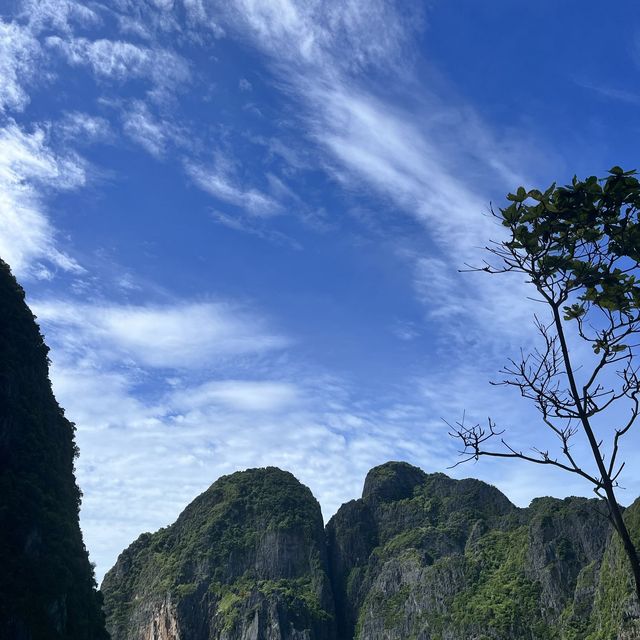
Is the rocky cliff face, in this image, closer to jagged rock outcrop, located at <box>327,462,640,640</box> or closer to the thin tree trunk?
jagged rock outcrop, located at <box>327,462,640,640</box>

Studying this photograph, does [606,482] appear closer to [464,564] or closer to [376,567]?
[464,564]

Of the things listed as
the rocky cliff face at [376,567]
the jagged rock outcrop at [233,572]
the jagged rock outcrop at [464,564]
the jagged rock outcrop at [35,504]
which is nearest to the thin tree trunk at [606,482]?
the jagged rock outcrop at [35,504]

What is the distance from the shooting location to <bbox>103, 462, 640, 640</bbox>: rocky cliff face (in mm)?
82750

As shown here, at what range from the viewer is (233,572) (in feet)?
372

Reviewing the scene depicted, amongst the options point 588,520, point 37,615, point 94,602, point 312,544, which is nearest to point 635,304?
point 37,615

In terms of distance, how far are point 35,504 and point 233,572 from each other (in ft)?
210

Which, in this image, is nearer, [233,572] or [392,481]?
[233,572]

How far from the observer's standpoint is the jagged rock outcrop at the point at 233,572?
102562mm

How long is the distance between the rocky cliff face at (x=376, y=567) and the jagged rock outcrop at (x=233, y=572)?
0.80 ft

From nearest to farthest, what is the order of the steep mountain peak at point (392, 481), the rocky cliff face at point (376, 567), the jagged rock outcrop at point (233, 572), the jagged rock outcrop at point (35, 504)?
the jagged rock outcrop at point (35, 504), the rocky cliff face at point (376, 567), the jagged rock outcrop at point (233, 572), the steep mountain peak at point (392, 481)

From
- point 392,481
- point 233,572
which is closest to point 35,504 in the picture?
point 233,572

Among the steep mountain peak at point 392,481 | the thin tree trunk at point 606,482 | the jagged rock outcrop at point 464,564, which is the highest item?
the steep mountain peak at point 392,481

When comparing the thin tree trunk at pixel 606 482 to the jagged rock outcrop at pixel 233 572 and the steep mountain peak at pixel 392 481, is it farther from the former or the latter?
the steep mountain peak at pixel 392 481

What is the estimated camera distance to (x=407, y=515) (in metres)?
120
